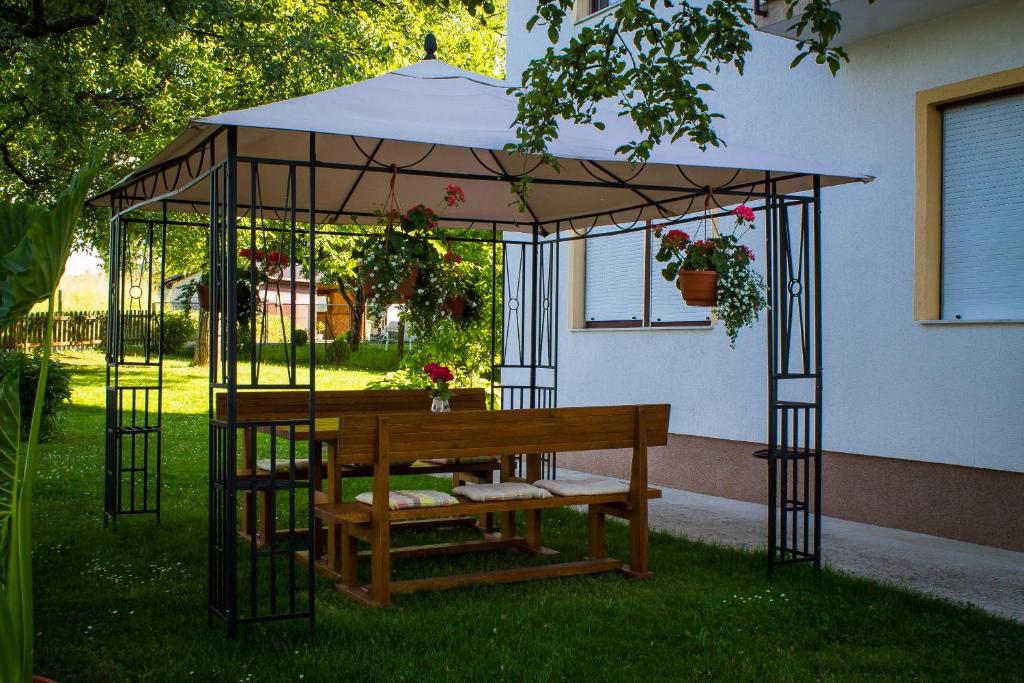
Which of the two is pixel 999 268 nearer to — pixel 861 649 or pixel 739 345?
pixel 739 345

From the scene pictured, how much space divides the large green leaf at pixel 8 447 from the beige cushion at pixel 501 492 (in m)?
2.67

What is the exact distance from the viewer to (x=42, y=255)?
350 centimetres

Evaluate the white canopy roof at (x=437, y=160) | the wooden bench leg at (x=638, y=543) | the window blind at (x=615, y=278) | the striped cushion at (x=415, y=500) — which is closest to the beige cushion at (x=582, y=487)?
the wooden bench leg at (x=638, y=543)

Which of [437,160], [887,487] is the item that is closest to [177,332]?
[437,160]

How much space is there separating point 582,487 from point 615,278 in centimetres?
527

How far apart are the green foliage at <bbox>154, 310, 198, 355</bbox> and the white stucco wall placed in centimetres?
2216

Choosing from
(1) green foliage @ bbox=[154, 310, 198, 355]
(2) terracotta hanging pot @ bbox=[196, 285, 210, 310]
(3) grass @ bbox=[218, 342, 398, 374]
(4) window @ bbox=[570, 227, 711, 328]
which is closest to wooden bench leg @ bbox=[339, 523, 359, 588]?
(2) terracotta hanging pot @ bbox=[196, 285, 210, 310]

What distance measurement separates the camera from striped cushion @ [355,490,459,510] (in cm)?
577

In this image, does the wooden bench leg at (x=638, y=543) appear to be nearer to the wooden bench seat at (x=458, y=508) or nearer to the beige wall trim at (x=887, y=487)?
the wooden bench seat at (x=458, y=508)

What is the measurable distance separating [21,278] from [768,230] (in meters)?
4.45

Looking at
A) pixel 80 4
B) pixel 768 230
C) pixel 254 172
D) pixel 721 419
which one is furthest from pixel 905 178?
pixel 80 4

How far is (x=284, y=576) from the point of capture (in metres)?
6.29

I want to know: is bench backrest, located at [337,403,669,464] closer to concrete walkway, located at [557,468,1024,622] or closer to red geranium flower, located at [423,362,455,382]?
red geranium flower, located at [423,362,455,382]

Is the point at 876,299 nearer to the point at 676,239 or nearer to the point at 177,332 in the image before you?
the point at 676,239
